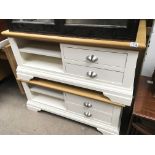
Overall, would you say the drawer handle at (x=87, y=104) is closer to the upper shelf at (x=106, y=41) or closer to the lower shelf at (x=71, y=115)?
the lower shelf at (x=71, y=115)

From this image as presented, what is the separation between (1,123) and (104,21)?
121 cm

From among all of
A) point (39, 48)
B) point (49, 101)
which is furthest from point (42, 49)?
point (49, 101)

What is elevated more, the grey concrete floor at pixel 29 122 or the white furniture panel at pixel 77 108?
the white furniture panel at pixel 77 108

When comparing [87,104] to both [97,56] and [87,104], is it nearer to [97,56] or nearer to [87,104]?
[87,104]

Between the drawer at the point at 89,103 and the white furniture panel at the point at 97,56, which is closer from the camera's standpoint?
the white furniture panel at the point at 97,56

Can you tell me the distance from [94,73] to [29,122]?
785 mm


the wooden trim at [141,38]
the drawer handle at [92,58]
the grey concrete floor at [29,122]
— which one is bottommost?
the grey concrete floor at [29,122]

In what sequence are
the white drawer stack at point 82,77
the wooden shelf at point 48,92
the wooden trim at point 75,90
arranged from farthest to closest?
the wooden shelf at point 48,92 < the wooden trim at point 75,90 < the white drawer stack at point 82,77

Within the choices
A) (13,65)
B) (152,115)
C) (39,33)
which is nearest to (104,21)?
(39,33)

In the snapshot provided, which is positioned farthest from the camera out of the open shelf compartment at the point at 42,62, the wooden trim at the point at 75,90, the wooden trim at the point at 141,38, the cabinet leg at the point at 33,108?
the cabinet leg at the point at 33,108

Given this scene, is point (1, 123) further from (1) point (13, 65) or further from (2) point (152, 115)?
(2) point (152, 115)

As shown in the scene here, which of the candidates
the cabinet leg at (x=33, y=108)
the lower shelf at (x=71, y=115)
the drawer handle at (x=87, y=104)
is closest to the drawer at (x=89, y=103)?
the drawer handle at (x=87, y=104)

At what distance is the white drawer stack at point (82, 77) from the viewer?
34.3 inches
